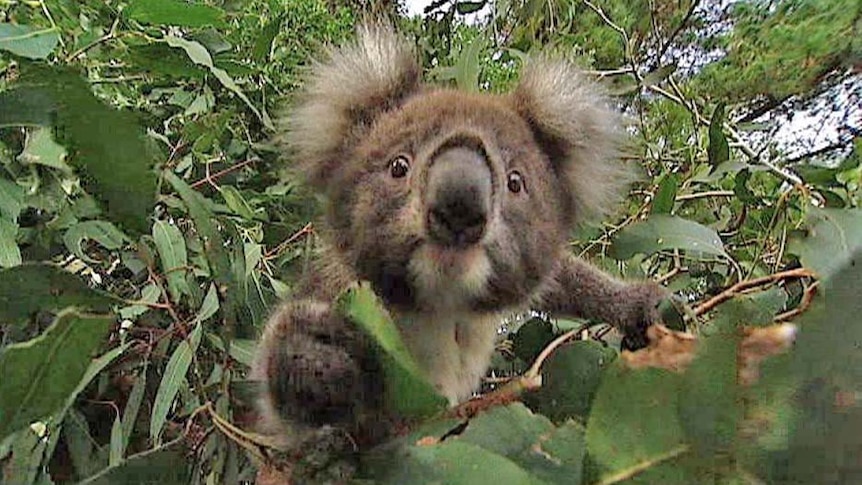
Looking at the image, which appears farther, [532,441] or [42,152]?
[42,152]

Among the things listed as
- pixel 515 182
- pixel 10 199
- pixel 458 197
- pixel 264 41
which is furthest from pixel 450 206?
pixel 264 41

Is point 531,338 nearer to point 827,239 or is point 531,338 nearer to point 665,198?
point 665,198

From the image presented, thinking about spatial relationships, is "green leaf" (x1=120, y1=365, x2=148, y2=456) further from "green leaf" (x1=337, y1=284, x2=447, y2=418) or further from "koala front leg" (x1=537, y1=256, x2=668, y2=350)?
"green leaf" (x1=337, y1=284, x2=447, y2=418)

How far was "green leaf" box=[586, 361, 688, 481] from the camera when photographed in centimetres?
55

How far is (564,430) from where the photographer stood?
0.69 m

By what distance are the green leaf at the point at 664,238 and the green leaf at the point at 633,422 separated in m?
0.87

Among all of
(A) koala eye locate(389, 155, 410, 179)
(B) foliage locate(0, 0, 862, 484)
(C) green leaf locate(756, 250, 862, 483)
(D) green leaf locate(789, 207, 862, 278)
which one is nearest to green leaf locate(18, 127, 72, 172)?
(B) foliage locate(0, 0, 862, 484)

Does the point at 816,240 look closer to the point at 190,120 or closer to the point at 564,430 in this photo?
the point at 564,430

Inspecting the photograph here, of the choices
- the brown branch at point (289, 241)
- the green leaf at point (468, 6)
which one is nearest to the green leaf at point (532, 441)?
the brown branch at point (289, 241)

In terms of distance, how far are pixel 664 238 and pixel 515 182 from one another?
0.78 ft

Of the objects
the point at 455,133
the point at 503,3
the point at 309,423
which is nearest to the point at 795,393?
the point at 309,423

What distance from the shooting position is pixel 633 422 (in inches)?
22.1

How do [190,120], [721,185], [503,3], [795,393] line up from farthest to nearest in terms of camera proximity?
[503,3], [721,185], [190,120], [795,393]

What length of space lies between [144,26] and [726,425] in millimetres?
1343
